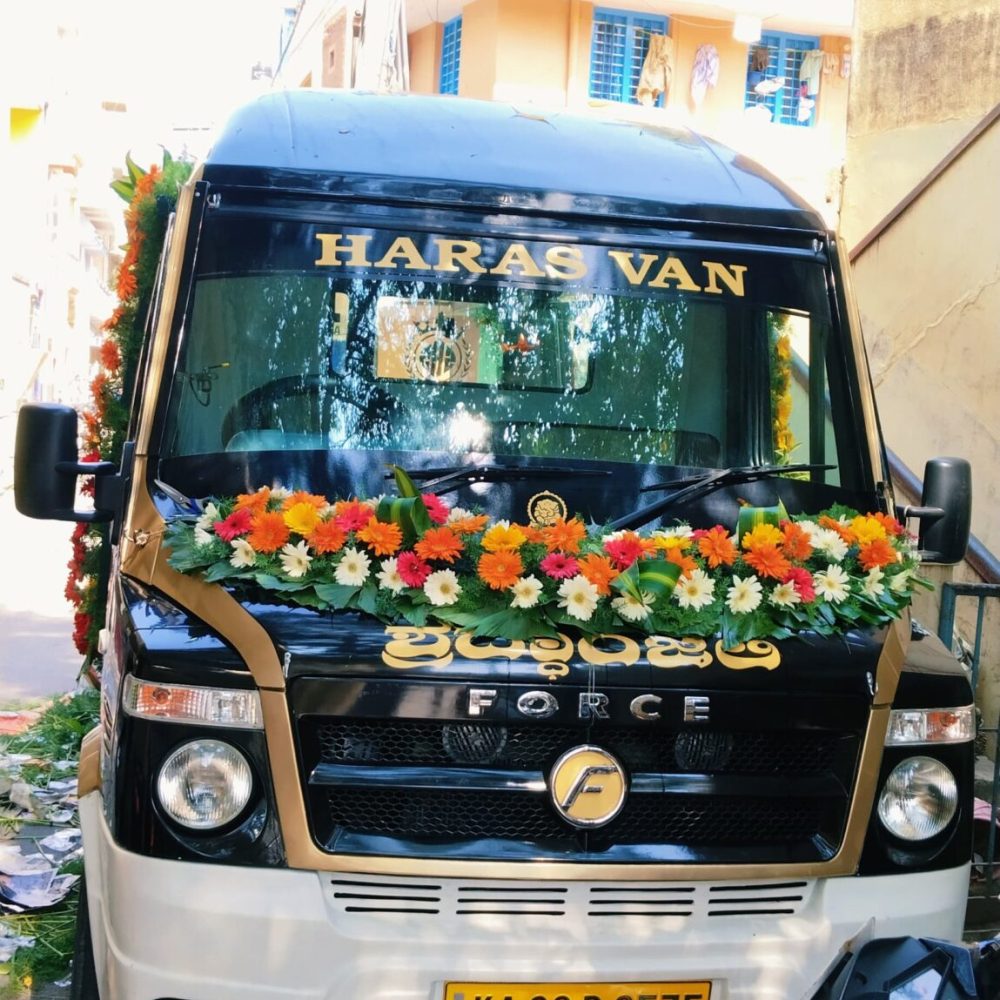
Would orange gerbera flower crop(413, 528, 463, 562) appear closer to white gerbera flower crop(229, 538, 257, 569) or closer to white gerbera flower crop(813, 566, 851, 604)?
white gerbera flower crop(229, 538, 257, 569)

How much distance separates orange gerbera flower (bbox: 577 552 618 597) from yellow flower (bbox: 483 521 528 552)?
0.17 metres

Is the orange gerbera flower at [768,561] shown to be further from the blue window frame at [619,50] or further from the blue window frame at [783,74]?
the blue window frame at [783,74]

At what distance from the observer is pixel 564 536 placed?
11.4 ft

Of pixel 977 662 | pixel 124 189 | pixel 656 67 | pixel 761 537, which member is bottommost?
pixel 977 662

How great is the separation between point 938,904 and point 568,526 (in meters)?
1.33

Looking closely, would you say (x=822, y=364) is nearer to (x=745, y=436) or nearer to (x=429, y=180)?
(x=745, y=436)

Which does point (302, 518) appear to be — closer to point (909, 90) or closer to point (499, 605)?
point (499, 605)

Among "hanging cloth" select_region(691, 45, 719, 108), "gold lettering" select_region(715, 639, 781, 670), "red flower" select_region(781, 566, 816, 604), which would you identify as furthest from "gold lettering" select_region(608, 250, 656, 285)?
"hanging cloth" select_region(691, 45, 719, 108)

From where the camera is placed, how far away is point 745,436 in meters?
4.29

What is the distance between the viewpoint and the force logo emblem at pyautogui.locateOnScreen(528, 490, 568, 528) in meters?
3.72

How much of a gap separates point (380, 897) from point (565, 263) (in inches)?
80.1

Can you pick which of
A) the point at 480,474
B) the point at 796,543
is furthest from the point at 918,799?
the point at 480,474

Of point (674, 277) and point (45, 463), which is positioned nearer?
point (45, 463)

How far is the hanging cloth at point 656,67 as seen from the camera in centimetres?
2309
